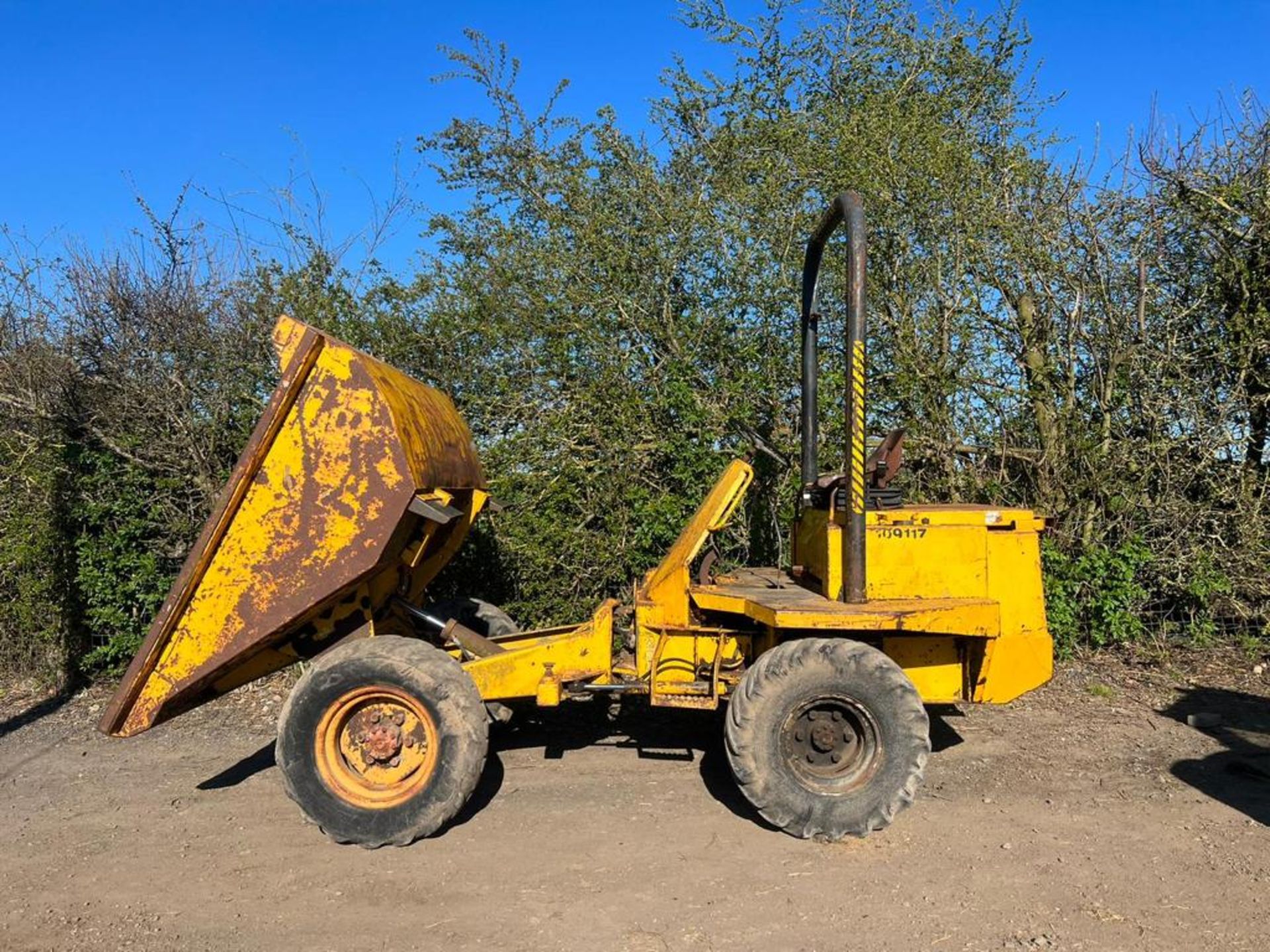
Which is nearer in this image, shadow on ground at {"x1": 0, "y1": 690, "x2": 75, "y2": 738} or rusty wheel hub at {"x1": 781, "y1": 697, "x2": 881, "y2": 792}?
rusty wheel hub at {"x1": 781, "y1": 697, "x2": 881, "y2": 792}

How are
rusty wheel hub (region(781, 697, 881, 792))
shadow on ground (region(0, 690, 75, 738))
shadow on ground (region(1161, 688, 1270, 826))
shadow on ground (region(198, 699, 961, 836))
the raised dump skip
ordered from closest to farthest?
the raised dump skip, rusty wheel hub (region(781, 697, 881, 792)), shadow on ground (region(1161, 688, 1270, 826)), shadow on ground (region(198, 699, 961, 836)), shadow on ground (region(0, 690, 75, 738))

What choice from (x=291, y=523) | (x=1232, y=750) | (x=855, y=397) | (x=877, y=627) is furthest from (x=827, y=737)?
(x=1232, y=750)

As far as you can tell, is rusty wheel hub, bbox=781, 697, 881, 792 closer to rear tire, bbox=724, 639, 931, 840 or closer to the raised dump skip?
rear tire, bbox=724, 639, 931, 840

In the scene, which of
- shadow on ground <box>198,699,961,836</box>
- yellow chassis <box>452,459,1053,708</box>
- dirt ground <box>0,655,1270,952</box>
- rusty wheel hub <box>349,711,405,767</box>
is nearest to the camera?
dirt ground <box>0,655,1270,952</box>

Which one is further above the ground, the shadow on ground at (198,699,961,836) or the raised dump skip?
the raised dump skip

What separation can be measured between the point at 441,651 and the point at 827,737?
1.97 meters

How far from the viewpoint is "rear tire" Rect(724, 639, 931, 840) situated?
4211 millimetres

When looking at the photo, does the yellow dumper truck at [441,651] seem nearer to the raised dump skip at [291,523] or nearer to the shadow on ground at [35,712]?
the raised dump skip at [291,523]

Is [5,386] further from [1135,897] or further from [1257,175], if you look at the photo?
[1257,175]

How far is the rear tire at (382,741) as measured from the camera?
14.0ft

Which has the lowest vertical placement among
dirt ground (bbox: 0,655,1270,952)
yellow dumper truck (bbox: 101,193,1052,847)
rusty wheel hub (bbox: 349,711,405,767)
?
dirt ground (bbox: 0,655,1270,952)

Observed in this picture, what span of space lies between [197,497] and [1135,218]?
844cm

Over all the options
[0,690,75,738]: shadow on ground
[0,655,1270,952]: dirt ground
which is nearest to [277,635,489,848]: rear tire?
[0,655,1270,952]: dirt ground

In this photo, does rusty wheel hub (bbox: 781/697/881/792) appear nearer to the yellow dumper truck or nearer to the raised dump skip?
the yellow dumper truck
